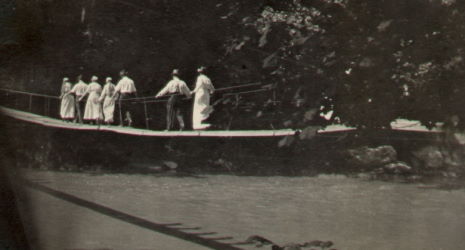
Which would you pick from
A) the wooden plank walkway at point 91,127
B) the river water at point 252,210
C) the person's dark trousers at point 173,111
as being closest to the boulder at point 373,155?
the river water at point 252,210

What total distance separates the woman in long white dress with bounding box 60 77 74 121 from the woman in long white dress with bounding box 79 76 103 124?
52 mm

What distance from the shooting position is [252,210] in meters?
2.80

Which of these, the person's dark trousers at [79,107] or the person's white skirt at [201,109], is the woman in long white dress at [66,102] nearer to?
the person's dark trousers at [79,107]

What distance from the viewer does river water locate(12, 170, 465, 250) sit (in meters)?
2.16

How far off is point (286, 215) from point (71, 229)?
0.99 m

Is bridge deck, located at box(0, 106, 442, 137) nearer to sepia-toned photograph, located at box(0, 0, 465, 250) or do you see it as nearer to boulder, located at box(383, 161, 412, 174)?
sepia-toned photograph, located at box(0, 0, 465, 250)

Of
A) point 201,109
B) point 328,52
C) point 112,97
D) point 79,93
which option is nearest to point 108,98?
point 112,97

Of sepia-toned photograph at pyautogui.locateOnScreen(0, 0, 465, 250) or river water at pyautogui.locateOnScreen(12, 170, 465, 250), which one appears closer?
sepia-toned photograph at pyautogui.locateOnScreen(0, 0, 465, 250)

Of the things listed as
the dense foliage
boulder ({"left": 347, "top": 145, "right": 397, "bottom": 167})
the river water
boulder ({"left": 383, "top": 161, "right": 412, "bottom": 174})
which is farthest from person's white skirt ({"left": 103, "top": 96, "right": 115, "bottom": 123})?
boulder ({"left": 383, "top": 161, "right": 412, "bottom": 174})

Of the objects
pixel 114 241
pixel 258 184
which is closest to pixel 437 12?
pixel 258 184

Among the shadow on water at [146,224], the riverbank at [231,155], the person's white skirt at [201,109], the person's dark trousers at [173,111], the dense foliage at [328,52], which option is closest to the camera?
the dense foliage at [328,52]

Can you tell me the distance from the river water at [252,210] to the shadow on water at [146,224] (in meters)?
0.02

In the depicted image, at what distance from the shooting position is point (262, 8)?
4.90 feet

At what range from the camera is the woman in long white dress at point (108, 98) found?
203 cm
